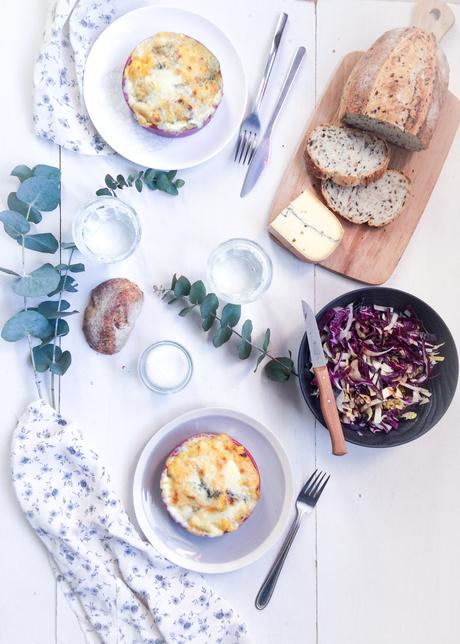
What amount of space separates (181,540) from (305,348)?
21.5 inches

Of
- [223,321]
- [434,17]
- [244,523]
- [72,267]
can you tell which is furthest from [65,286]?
[434,17]

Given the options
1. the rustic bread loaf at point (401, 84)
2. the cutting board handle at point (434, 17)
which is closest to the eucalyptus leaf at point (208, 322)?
the rustic bread loaf at point (401, 84)

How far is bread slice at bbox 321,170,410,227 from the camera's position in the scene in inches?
68.7

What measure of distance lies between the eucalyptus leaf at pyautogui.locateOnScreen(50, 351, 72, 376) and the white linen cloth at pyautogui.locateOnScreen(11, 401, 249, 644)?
0.09 m

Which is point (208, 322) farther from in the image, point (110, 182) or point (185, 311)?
point (110, 182)

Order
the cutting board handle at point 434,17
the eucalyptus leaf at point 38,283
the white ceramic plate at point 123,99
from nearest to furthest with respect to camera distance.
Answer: the eucalyptus leaf at point 38,283, the white ceramic plate at point 123,99, the cutting board handle at point 434,17

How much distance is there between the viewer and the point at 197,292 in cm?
169

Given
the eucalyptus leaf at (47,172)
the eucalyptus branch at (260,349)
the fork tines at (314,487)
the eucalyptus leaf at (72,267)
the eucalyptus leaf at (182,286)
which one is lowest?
the fork tines at (314,487)

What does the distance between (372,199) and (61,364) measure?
85 centimetres

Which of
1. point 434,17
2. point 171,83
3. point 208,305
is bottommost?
point 208,305

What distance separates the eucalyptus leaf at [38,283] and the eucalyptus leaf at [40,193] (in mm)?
155

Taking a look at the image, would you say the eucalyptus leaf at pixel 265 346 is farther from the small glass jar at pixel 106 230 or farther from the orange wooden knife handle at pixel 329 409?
the small glass jar at pixel 106 230

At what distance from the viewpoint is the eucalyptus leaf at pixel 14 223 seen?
161cm

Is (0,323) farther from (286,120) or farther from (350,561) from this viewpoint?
(350,561)
